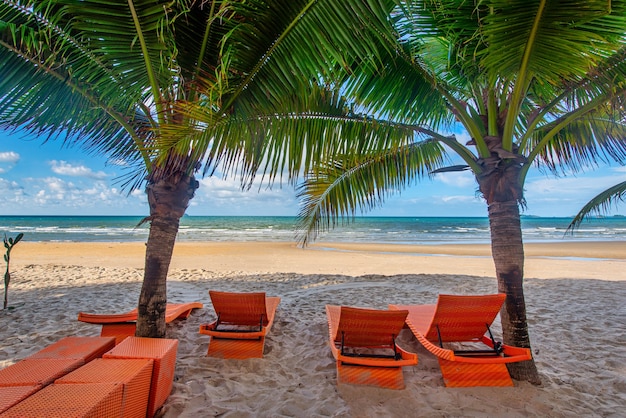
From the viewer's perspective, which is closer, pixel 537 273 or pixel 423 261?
pixel 537 273

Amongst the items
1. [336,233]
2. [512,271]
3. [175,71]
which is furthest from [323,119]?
[336,233]

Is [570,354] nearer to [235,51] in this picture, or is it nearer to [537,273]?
[235,51]

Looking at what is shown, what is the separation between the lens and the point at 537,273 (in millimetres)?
10102

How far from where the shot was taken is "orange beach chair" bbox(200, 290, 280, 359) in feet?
11.1

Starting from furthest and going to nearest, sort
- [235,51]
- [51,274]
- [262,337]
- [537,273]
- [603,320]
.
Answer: [537,273] → [51,274] → [603,320] → [262,337] → [235,51]

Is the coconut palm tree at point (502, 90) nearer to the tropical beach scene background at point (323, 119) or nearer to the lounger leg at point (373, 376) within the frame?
the tropical beach scene background at point (323, 119)

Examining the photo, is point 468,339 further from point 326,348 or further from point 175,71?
point 175,71

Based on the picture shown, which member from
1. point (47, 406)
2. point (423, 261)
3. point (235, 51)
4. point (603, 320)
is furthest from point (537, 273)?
point (47, 406)

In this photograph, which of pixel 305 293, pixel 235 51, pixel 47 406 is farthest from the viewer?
pixel 305 293

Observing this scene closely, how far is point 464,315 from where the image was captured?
3098mm

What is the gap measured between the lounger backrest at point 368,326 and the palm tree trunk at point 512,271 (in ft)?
3.20

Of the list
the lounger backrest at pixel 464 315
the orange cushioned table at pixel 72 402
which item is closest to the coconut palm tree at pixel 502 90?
the lounger backrest at pixel 464 315

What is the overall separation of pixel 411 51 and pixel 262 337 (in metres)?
3.16

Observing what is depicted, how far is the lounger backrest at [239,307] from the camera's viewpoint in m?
3.59
